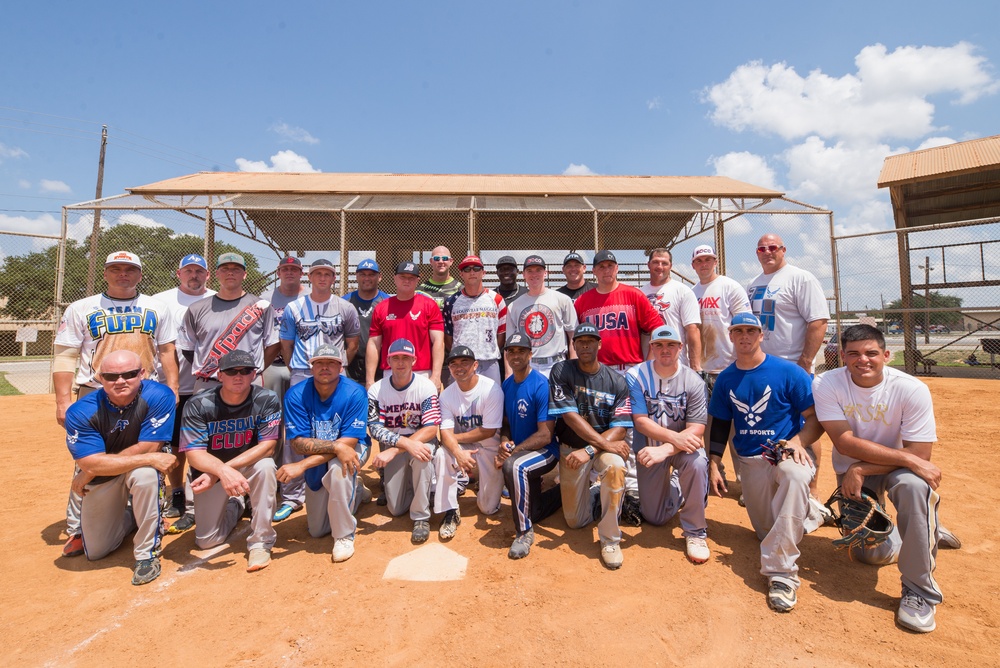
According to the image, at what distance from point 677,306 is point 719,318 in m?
0.47

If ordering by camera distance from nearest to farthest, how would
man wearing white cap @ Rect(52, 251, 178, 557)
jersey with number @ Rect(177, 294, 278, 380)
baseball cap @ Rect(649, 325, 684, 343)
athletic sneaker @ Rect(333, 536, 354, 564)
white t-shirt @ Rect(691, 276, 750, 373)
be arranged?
athletic sneaker @ Rect(333, 536, 354, 564) < baseball cap @ Rect(649, 325, 684, 343) < man wearing white cap @ Rect(52, 251, 178, 557) < jersey with number @ Rect(177, 294, 278, 380) < white t-shirt @ Rect(691, 276, 750, 373)

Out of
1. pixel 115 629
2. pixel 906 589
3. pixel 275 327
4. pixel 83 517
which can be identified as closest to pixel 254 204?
pixel 275 327

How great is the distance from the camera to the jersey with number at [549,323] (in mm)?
4180

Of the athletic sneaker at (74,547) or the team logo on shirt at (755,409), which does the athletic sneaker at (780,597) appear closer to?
the team logo on shirt at (755,409)

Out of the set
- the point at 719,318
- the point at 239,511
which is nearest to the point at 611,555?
the point at 719,318

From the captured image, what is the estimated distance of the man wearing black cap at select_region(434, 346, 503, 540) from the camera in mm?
3656

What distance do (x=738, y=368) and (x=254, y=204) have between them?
31.6 ft

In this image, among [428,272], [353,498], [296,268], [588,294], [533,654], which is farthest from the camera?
[428,272]

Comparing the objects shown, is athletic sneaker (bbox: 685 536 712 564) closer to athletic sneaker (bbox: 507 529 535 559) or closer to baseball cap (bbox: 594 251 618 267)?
athletic sneaker (bbox: 507 529 535 559)

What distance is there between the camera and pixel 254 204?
9562 mm

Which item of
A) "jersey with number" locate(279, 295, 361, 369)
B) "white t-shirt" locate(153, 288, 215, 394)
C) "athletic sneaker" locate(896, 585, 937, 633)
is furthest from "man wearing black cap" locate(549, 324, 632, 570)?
"white t-shirt" locate(153, 288, 215, 394)

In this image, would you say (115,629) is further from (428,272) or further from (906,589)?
(428,272)

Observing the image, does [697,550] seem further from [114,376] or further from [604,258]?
[114,376]

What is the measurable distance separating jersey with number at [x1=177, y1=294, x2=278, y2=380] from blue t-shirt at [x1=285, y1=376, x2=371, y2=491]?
69cm
